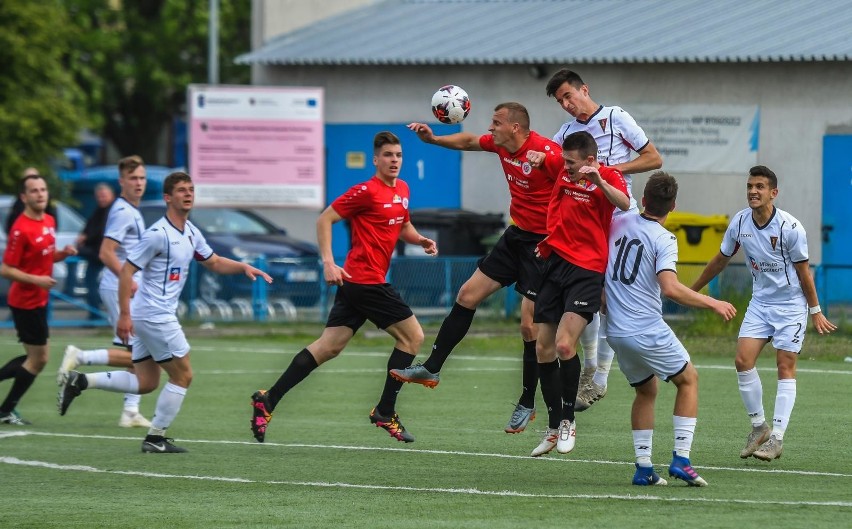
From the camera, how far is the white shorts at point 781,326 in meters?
11.6

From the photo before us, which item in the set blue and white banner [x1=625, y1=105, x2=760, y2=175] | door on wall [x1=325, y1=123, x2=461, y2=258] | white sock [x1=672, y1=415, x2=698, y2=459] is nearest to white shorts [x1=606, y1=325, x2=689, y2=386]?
white sock [x1=672, y1=415, x2=698, y2=459]

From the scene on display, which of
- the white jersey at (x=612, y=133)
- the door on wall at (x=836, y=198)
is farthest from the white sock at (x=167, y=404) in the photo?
the door on wall at (x=836, y=198)

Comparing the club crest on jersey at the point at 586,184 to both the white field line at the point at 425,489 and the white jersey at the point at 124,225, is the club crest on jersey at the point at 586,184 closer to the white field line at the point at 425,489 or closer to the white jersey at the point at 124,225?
the white field line at the point at 425,489

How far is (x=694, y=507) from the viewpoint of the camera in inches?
367

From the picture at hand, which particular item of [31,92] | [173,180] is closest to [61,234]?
[31,92]

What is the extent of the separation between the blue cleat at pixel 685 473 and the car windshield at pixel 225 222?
61.4 ft

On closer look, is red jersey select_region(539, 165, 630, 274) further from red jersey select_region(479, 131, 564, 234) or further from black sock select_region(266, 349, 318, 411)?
black sock select_region(266, 349, 318, 411)

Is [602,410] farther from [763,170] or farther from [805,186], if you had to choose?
[805,186]

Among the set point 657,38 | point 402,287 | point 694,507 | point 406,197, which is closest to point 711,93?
point 657,38

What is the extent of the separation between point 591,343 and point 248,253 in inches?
598

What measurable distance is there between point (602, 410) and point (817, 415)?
191cm

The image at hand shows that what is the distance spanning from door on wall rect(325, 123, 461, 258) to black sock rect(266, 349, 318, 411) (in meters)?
17.0

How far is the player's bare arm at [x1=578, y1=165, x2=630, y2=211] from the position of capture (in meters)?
10.1

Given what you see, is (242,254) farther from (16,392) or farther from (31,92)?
(16,392)
